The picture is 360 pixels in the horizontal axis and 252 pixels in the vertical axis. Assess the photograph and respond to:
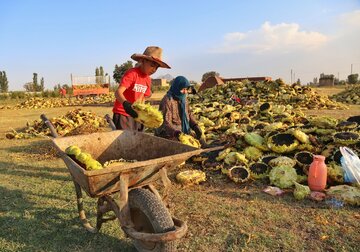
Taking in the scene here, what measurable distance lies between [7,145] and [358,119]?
960 cm

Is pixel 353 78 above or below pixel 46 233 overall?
above

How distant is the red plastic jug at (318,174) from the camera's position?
15.9ft

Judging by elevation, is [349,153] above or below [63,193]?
above

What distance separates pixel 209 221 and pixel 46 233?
201 centimetres

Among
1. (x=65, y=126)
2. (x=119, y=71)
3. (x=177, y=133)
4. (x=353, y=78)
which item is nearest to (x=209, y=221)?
(x=177, y=133)

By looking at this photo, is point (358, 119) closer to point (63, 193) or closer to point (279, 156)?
Answer: point (279, 156)

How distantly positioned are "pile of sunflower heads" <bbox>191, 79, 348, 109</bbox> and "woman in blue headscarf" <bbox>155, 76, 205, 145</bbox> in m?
11.0

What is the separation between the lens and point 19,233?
3.92m

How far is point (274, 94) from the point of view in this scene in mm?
17594

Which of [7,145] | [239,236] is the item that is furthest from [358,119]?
[7,145]

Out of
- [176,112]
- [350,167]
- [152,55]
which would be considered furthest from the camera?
[176,112]

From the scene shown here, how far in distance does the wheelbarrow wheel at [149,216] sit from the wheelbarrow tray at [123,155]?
177mm

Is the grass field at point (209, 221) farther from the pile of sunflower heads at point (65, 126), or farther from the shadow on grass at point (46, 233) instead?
the pile of sunflower heads at point (65, 126)

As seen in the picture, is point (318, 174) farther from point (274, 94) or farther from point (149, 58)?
point (274, 94)
